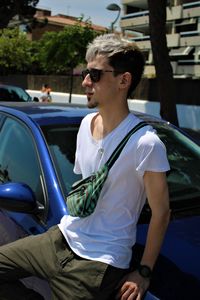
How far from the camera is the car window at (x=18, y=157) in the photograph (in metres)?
2.96

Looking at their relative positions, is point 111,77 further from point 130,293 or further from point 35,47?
point 35,47

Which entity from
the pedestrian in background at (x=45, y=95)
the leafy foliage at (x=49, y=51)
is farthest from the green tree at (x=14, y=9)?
the pedestrian in background at (x=45, y=95)

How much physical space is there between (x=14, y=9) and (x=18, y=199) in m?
30.2

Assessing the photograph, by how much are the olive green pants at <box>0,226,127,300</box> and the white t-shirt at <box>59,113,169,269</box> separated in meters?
0.05

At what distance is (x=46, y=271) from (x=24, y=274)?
0.17 m

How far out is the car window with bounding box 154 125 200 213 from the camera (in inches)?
114

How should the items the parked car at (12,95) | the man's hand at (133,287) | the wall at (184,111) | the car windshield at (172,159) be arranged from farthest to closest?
the wall at (184,111) → the parked car at (12,95) → the car windshield at (172,159) → the man's hand at (133,287)

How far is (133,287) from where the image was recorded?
1886 mm

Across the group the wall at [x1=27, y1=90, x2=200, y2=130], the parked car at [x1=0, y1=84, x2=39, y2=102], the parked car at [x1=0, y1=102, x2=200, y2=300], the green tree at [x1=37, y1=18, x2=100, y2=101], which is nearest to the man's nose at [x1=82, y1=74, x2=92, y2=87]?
the parked car at [x1=0, y1=102, x2=200, y2=300]

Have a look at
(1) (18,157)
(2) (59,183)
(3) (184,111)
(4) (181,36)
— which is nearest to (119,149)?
(2) (59,183)

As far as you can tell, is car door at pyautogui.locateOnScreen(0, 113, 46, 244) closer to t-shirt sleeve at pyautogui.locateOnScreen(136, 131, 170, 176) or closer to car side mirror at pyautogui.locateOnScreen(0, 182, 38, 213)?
car side mirror at pyautogui.locateOnScreen(0, 182, 38, 213)

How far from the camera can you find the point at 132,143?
200 centimetres

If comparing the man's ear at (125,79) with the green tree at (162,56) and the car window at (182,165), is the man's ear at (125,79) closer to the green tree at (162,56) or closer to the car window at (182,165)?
the car window at (182,165)

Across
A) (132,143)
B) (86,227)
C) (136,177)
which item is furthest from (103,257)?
(132,143)
